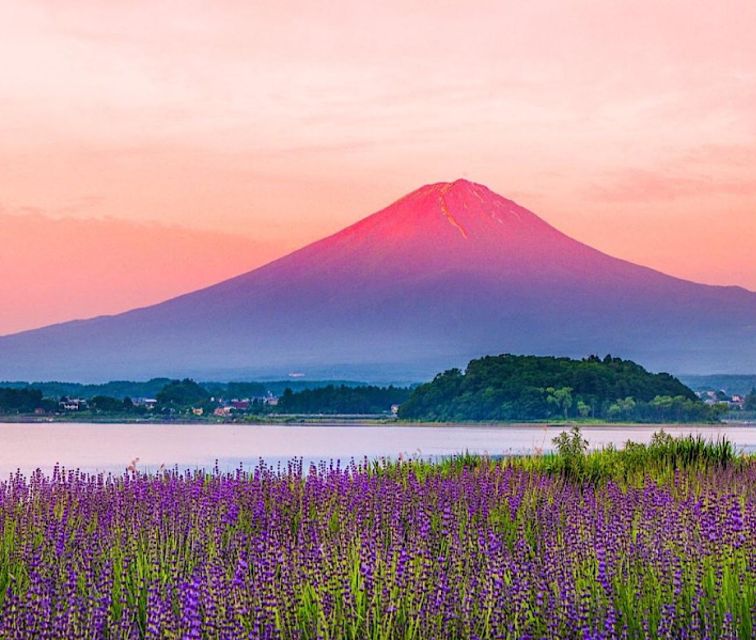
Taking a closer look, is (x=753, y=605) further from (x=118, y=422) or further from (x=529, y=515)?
(x=118, y=422)

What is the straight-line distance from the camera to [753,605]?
842cm

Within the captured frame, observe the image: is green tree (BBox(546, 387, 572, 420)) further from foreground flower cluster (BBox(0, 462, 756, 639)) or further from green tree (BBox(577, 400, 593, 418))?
foreground flower cluster (BBox(0, 462, 756, 639))

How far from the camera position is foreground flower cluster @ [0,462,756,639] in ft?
25.3

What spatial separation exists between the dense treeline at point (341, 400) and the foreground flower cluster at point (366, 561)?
132876 mm

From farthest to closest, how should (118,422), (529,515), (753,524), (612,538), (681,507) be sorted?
(118,422)
(529,515)
(681,507)
(753,524)
(612,538)

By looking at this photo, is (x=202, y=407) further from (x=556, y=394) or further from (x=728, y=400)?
(x=728, y=400)

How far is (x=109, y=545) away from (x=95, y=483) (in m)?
3.93

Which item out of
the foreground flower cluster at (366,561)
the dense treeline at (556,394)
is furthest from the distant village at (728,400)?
the foreground flower cluster at (366,561)

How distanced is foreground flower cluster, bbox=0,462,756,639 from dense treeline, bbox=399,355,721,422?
107599 mm

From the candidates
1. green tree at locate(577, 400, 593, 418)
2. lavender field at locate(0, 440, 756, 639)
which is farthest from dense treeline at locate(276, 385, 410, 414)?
lavender field at locate(0, 440, 756, 639)

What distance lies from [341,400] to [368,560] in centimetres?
14217

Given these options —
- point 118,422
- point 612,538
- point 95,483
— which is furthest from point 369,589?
point 118,422

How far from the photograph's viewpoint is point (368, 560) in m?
8.72

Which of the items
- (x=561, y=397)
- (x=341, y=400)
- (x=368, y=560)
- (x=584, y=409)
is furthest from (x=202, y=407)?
(x=368, y=560)
